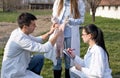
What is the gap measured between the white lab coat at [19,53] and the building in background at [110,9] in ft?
117

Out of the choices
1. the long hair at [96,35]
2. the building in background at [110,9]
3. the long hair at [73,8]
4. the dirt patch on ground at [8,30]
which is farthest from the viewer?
the building in background at [110,9]

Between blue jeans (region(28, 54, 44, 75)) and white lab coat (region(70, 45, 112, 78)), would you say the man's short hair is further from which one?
white lab coat (region(70, 45, 112, 78))

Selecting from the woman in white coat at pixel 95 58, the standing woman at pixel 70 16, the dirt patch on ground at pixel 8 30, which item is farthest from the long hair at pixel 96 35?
the dirt patch on ground at pixel 8 30

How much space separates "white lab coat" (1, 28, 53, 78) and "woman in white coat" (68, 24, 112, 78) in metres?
0.54

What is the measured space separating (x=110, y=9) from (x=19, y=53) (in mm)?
42049

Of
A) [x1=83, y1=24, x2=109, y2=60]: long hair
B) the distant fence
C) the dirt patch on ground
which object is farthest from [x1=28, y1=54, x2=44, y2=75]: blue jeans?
the distant fence

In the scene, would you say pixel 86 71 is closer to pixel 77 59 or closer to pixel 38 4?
pixel 77 59

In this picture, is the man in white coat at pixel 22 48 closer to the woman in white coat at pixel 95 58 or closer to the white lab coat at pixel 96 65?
the woman in white coat at pixel 95 58

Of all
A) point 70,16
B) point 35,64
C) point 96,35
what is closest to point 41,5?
point 70,16

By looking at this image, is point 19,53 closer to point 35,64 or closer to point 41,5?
point 35,64

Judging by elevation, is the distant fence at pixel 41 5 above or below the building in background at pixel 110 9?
below

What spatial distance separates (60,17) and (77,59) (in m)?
1.20

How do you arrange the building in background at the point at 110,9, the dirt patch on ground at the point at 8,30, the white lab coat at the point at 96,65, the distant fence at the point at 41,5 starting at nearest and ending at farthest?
1. the white lab coat at the point at 96,65
2. the dirt patch on ground at the point at 8,30
3. the building in background at the point at 110,9
4. the distant fence at the point at 41,5

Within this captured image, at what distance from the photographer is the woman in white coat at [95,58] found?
5.16 m
